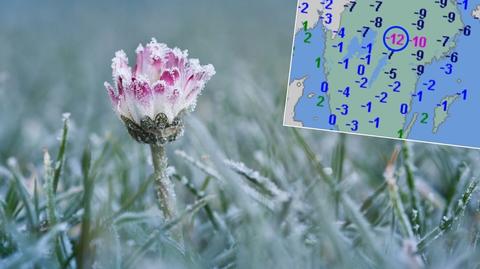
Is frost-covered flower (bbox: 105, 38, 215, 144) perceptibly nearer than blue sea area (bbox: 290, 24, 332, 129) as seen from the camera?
Yes

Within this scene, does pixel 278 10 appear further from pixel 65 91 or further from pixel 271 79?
pixel 65 91

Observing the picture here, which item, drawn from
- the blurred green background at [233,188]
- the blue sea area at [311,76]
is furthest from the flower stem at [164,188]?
the blue sea area at [311,76]

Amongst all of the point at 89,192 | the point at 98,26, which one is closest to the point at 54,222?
the point at 89,192

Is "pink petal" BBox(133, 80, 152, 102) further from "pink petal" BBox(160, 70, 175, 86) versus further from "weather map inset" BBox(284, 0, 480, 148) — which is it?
"weather map inset" BBox(284, 0, 480, 148)

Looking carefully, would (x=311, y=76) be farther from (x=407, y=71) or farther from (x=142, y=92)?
(x=142, y=92)

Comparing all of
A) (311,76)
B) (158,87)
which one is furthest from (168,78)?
(311,76)

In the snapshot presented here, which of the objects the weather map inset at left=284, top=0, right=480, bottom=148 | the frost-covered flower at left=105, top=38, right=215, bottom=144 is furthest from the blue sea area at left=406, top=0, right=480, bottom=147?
the frost-covered flower at left=105, top=38, right=215, bottom=144

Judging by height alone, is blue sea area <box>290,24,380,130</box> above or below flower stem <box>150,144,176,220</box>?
above
